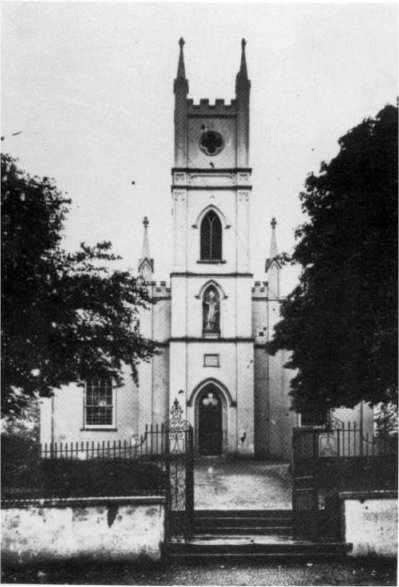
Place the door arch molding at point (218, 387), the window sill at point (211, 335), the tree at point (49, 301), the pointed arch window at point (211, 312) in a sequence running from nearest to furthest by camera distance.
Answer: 1. the tree at point (49, 301)
2. the door arch molding at point (218, 387)
3. the window sill at point (211, 335)
4. the pointed arch window at point (211, 312)

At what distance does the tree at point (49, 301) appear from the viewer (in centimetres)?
1418


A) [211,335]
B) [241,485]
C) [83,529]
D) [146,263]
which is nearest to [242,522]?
[83,529]

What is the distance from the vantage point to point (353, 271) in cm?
1472

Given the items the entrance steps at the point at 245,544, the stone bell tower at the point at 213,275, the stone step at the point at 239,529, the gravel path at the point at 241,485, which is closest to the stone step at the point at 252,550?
the entrance steps at the point at 245,544

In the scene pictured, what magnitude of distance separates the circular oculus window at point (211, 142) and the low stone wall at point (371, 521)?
20783mm

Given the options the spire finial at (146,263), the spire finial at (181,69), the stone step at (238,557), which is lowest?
the stone step at (238,557)

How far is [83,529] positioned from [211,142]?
71.4 ft

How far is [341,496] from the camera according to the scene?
38.2 ft

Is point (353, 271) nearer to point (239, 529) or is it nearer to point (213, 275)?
Answer: point (239, 529)

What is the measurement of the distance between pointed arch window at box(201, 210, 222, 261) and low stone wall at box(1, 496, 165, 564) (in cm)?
1876

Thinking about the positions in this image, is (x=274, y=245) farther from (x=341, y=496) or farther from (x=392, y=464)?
(x=341, y=496)

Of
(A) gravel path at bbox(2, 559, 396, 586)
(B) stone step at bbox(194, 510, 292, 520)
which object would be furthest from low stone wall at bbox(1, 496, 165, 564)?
(B) stone step at bbox(194, 510, 292, 520)

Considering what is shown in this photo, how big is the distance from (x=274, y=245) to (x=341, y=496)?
1958 cm

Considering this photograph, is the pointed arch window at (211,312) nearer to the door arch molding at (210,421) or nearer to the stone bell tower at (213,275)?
the stone bell tower at (213,275)
